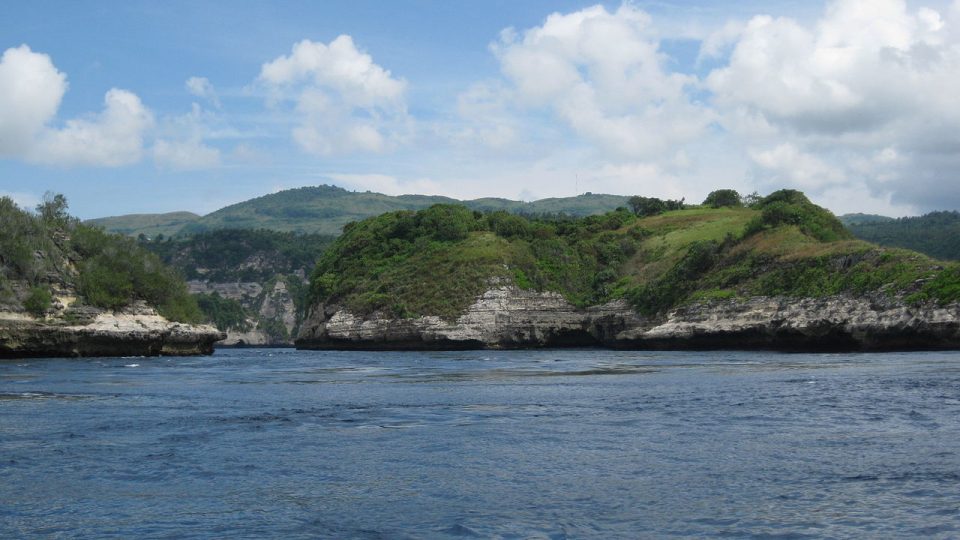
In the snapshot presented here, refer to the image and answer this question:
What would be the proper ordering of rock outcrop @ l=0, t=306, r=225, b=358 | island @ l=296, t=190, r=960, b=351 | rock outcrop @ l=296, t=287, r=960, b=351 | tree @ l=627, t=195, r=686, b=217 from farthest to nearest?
1. tree @ l=627, t=195, r=686, b=217
2. island @ l=296, t=190, r=960, b=351
3. rock outcrop @ l=0, t=306, r=225, b=358
4. rock outcrop @ l=296, t=287, r=960, b=351

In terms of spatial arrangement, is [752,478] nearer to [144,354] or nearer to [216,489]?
[216,489]

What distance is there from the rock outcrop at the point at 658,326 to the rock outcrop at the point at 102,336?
27.0 meters

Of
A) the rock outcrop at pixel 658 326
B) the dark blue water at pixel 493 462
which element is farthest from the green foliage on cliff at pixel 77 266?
the dark blue water at pixel 493 462

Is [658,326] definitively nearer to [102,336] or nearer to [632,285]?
[632,285]

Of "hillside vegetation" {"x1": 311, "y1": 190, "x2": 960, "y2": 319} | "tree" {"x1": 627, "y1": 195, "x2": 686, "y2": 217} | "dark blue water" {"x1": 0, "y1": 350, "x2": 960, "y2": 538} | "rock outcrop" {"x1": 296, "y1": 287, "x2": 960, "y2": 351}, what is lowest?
"dark blue water" {"x1": 0, "y1": 350, "x2": 960, "y2": 538}

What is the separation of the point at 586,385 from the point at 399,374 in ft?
47.6

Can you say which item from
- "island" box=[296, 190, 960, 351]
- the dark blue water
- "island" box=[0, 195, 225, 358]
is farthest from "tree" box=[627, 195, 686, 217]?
the dark blue water

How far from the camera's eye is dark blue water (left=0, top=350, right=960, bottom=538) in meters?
14.0

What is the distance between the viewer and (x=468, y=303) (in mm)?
102438

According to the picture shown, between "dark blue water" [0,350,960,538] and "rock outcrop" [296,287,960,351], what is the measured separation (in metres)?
31.6

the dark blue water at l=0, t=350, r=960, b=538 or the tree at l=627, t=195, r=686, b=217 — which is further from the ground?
the tree at l=627, t=195, r=686, b=217

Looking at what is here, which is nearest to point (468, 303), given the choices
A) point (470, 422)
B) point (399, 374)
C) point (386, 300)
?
point (386, 300)

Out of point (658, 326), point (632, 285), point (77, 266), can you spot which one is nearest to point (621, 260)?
point (632, 285)

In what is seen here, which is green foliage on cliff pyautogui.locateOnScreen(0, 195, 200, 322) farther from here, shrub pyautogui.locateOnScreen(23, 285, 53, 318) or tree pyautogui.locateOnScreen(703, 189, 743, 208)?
tree pyautogui.locateOnScreen(703, 189, 743, 208)
